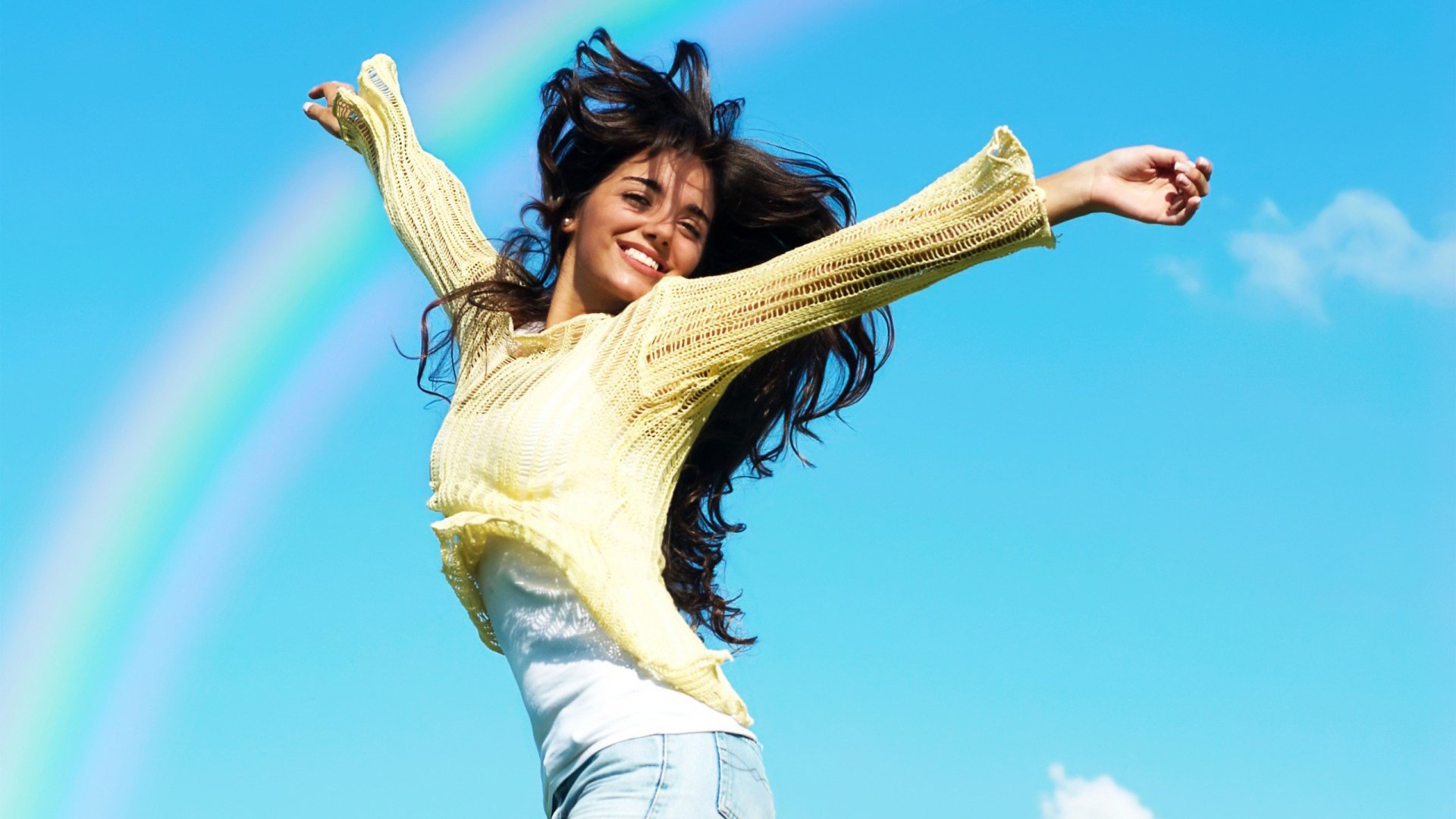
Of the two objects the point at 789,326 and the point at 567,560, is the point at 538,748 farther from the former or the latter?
the point at 789,326

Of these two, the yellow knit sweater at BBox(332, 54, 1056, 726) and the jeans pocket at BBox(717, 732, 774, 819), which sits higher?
the yellow knit sweater at BBox(332, 54, 1056, 726)

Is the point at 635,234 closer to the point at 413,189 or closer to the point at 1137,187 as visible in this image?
the point at 413,189

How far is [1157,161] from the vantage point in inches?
110

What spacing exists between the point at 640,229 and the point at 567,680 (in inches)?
→ 49.7

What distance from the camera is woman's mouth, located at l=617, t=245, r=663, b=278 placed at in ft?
12.1

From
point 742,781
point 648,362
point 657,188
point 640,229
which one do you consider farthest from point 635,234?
point 742,781

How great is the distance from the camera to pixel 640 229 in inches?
146

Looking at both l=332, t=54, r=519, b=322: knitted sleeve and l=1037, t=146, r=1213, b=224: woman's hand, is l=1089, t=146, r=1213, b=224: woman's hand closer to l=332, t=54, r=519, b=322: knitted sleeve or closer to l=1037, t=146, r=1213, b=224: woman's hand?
l=1037, t=146, r=1213, b=224: woman's hand

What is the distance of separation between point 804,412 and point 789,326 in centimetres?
77

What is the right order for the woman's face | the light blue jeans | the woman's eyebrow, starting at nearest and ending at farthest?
the light blue jeans → the woman's face → the woman's eyebrow

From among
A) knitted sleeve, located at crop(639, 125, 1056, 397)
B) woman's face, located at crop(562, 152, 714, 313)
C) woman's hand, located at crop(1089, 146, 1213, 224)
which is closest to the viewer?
woman's hand, located at crop(1089, 146, 1213, 224)

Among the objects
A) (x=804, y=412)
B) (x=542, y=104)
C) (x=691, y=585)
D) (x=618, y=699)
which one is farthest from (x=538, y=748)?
(x=542, y=104)

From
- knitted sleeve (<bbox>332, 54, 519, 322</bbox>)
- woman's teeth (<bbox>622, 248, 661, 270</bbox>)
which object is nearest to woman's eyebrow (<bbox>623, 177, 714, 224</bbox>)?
woman's teeth (<bbox>622, 248, 661, 270</bbox>)

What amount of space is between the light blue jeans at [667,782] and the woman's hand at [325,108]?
98.5 inches
